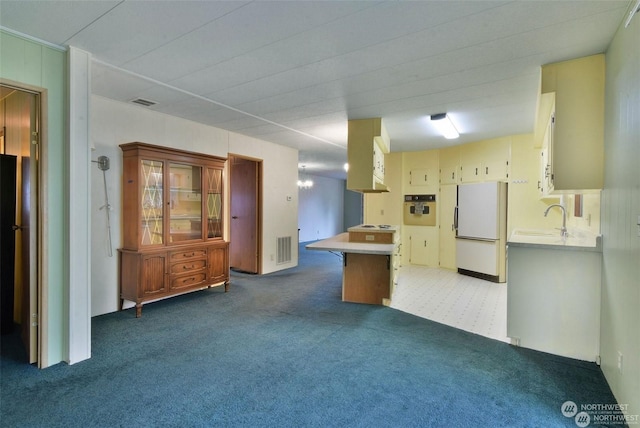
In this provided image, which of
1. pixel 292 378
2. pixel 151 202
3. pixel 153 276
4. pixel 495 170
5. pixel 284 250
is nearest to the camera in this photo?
pixel 292 378

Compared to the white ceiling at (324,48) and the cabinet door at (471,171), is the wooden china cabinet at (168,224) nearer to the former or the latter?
the white ceiling at (324,48)

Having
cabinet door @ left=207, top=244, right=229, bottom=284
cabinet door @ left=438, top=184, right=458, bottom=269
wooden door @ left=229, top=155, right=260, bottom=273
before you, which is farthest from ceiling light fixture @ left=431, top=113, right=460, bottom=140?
cabinet door @ left=207, top=244, right=229, bottom=284

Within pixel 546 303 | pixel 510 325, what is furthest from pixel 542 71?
pixel 510 325

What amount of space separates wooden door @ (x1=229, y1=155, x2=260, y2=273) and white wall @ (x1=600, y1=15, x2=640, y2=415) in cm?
475

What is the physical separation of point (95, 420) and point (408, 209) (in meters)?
6.15

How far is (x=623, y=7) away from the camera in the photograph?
189cm

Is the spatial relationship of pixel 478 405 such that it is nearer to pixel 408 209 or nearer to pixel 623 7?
pixel 623 7

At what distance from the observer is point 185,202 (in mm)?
4254

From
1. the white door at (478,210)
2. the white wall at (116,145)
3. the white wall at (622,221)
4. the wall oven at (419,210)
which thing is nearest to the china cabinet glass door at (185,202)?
the white wall at (116,145)

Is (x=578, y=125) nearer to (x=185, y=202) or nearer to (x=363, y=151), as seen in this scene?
(x=363, y=151)

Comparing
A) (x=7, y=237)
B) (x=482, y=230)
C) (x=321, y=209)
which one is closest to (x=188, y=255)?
(x=7, y=237)

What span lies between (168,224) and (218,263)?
2.98ft

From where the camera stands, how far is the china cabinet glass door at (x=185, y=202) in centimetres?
404
